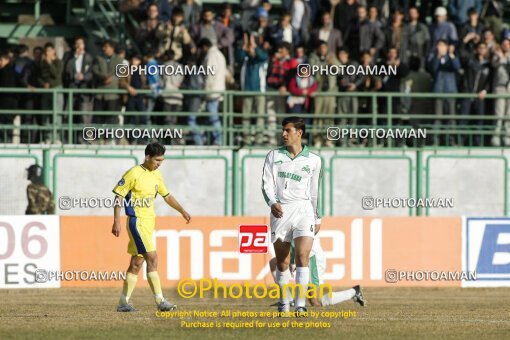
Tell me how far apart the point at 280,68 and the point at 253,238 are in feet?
16.6

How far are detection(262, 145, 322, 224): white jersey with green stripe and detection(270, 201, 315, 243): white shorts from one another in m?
0.09

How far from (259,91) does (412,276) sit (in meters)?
5.24

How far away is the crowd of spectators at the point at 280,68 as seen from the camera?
84.3 feet

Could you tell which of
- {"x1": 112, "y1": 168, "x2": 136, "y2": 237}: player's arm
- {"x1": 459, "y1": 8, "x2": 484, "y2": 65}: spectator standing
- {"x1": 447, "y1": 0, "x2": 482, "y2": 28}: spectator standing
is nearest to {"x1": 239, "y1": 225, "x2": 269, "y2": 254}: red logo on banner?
{"x1": 112, "y1": 168, "x2": 136, "y2": 237}: player's arm

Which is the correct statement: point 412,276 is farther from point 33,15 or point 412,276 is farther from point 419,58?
point 33,15

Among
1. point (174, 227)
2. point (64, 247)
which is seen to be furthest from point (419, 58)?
point (64, 247)

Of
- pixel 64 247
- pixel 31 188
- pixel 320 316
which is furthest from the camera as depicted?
pixel 31 188

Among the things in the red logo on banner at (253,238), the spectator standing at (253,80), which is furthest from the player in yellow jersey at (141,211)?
the spectator standing at (253,80)

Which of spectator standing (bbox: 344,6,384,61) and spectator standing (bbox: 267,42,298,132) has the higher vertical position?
spectator standing (bbox: 344,6,384,61)

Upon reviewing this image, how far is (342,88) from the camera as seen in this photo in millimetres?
26500

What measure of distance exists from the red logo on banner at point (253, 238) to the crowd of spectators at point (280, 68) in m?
3.28

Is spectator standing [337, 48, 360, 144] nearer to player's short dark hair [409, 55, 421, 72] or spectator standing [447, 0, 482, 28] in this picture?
player's short dark hair [409, 55, 421, 72]

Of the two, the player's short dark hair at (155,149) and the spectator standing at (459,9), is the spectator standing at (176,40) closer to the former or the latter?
the spectator standing at (459,9)

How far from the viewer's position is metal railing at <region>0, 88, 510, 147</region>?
82.4 feet
